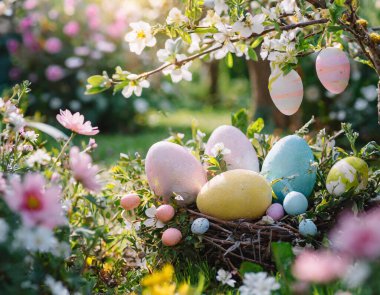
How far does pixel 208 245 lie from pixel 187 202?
0.63 ft

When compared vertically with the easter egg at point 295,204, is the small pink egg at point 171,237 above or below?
below

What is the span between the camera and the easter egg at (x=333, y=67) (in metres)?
1.95

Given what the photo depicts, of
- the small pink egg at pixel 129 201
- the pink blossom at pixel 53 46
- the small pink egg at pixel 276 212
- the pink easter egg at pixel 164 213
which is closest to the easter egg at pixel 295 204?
the small pink egg at pixel 276 212

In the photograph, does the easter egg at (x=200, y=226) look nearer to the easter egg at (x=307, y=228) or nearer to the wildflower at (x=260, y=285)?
the easter egg at (x=307, y=228)

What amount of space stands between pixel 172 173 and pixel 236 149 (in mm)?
288

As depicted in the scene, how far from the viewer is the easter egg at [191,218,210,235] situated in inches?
73.3

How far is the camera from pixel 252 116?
5.31m

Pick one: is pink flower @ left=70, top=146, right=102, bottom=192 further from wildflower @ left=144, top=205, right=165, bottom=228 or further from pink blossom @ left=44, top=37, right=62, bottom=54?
pink blossom @ left=44, top=37, right=62, bottom=54

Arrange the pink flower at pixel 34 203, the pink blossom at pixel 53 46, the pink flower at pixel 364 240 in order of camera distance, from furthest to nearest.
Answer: the pink blossom at pixel 53 46 → the pink flower at pixel 34 203 → the pink flower at pixel 364 240

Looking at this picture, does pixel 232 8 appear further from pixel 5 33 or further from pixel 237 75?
pixel 237 75


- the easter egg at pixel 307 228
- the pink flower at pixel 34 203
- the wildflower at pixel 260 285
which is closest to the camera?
the pink flower at pixel 34 203

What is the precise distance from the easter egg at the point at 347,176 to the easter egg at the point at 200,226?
41 cm

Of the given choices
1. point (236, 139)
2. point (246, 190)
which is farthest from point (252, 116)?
point (246, 190)

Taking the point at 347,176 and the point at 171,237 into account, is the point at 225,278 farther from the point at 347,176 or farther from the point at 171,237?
the point at 347,176
